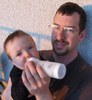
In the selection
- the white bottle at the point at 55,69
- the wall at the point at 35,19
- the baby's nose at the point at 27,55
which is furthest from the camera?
the wall at the point at 35,19

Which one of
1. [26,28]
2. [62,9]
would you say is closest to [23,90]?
[62,9]

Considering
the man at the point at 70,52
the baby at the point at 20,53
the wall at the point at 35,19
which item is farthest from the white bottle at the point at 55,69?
the wall at the point at 35,19

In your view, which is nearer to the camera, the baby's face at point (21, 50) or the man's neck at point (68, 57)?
the baby's face at point (21, 50)

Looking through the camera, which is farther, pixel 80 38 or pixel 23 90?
pixel 80 38

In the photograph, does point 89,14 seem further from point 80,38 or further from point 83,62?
point 83,62

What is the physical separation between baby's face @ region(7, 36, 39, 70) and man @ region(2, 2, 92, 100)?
0.59 ft

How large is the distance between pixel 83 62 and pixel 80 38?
118 mm

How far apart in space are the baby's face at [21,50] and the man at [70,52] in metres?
0.18

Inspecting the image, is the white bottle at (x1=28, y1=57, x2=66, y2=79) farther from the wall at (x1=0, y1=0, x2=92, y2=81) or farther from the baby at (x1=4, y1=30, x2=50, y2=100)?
the wall at (x1=0, y1=0, x2=92, y2=81)

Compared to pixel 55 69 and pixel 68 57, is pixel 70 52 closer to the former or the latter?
pixel 68 57

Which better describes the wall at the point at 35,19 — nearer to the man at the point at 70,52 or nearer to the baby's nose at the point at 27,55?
the man at the point at 70,52

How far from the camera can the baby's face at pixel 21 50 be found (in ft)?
3.40

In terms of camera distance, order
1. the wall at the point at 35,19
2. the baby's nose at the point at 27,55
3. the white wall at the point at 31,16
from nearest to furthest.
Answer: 1. the baby's nose at the point at 27,55
2. the wall at the point at 35,19
3. the white wall at the point at 31,16

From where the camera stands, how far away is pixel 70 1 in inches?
50.5
